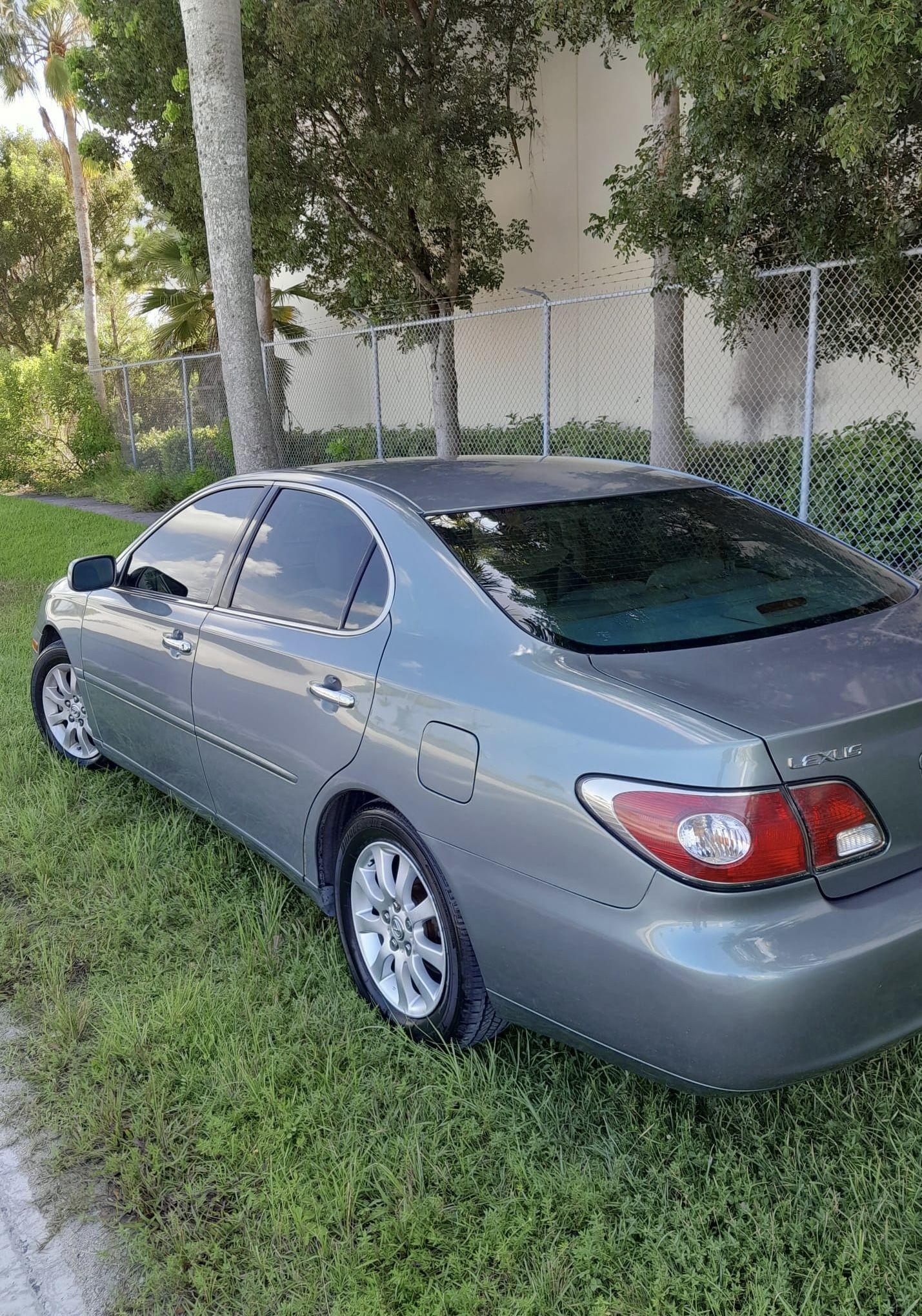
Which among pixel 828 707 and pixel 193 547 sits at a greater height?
pixel 193 547

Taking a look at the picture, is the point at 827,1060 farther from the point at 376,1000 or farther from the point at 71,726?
the point at 71,726

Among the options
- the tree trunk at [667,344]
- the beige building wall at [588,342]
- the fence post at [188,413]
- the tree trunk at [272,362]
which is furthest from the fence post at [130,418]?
the tree trunk at [667,344]

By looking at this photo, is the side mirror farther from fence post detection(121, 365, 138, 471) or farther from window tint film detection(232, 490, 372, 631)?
fence post detection(121, 365, 138, 471)

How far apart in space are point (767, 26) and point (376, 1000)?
5322 millimetres

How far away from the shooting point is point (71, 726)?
4926mm

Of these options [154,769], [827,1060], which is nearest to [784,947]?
[827,1060]

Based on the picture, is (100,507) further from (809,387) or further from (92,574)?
(92,574)

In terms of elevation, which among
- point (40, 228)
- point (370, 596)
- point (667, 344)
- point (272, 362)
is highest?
point (40, 228)

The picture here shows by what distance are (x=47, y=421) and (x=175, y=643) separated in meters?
20.1

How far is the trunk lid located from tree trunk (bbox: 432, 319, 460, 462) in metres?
12.2

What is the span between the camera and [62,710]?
500 centimetres

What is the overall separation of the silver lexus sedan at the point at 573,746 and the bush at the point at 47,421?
18582 millimetres

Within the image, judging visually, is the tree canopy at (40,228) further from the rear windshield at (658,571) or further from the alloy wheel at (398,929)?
the alloy wheel at (398,929)

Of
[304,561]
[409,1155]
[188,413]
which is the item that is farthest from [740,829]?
[188,413]
